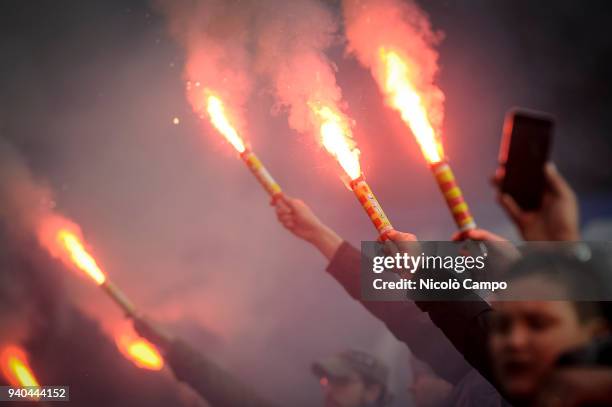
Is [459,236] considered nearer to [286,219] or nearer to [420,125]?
[420,125]

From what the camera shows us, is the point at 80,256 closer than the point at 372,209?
No

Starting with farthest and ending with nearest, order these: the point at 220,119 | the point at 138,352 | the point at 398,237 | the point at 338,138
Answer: the point at 138,352
the point at 220,119
the point at 338,138
the point at 398,237

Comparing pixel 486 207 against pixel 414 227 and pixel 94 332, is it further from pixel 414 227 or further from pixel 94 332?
pixel 94 332

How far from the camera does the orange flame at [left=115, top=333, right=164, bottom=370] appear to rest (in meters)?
6.15

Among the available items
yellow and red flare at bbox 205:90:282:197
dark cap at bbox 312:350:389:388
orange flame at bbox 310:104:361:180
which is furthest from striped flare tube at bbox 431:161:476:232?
dark cap at bbox 312:350:389:388

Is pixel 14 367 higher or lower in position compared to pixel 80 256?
lower

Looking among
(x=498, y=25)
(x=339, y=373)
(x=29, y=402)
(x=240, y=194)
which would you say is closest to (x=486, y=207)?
(x=498, y=25)

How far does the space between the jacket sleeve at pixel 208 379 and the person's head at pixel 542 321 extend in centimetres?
415

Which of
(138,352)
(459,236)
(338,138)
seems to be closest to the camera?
(459,236)

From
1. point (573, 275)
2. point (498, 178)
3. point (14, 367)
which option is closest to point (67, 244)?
point (14, 367)

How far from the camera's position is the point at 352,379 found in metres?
5.08

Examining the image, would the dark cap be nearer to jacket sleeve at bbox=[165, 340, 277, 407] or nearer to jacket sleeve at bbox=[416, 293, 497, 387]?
jacket sleeve at bbox=[165, 340, 277, 407]

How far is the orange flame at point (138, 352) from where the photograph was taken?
6152 millimetres

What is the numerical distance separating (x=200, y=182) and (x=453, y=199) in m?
3.90
